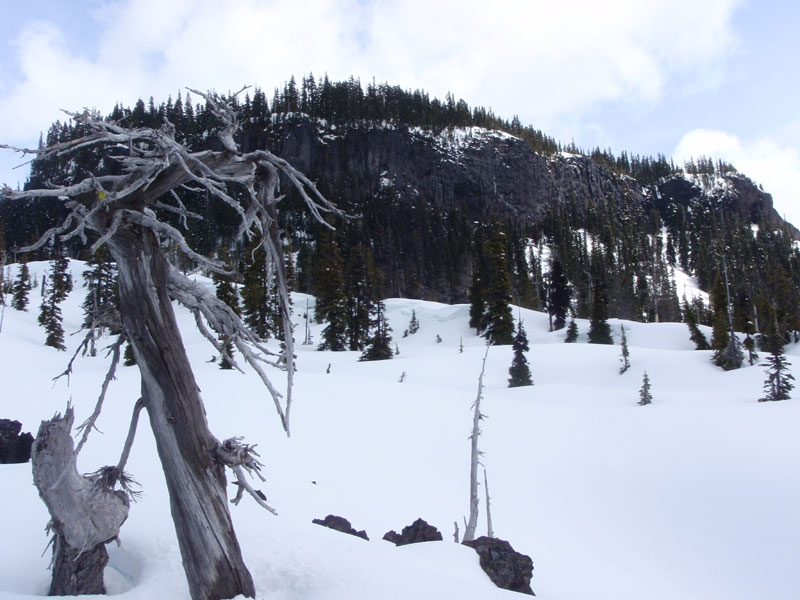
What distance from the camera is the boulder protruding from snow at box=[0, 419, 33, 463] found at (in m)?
8.95

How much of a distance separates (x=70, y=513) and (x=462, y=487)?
1363cm

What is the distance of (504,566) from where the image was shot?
755 centimetres

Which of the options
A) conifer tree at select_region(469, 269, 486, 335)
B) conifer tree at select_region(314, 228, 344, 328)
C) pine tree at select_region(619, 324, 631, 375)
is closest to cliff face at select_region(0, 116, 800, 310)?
conifer tree at select_region(469, 269, 486, 335)

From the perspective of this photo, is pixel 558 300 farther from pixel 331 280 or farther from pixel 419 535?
pixel 419 535

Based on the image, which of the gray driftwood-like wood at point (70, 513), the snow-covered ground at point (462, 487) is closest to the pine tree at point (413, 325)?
the snow-covered ground at point (462, 487)

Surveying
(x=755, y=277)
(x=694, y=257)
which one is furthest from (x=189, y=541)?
(x=694, y=257)

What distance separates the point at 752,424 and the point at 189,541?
20057 millimetres

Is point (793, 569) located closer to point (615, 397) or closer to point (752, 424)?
point (752, 424)

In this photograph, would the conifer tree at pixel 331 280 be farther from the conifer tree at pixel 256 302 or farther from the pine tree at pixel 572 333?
the pine tree at pixel 572 333

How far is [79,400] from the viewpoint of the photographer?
703 inches

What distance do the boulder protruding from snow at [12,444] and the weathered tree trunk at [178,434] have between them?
7.00 metres

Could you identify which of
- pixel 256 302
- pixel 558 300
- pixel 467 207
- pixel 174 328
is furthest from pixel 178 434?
pixel 467 207

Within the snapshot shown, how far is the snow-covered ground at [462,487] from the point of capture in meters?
5.05

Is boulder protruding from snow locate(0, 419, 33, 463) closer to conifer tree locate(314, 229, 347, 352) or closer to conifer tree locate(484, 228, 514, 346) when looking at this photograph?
conifer tree locate(314, 229, 347, 352)
